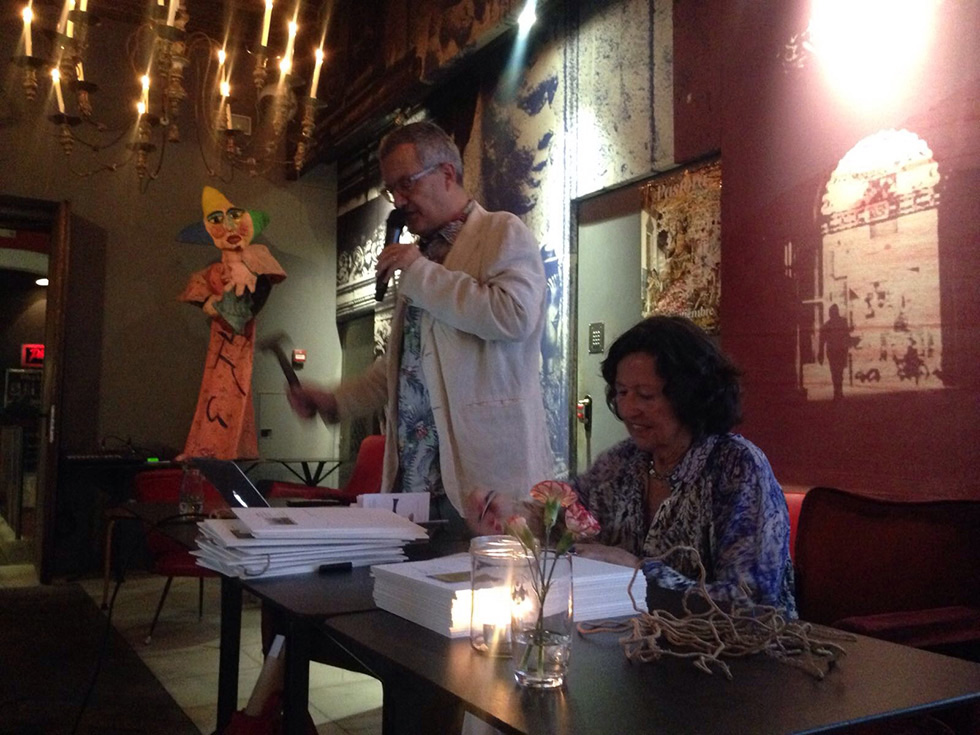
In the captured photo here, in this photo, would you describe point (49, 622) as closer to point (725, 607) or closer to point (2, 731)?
point (2, 731)

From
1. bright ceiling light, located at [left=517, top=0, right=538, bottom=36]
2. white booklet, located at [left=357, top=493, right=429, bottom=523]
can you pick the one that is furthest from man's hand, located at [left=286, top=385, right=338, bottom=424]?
bright ceiling light, located at [left=517, top=0, right=538, bottom=36]

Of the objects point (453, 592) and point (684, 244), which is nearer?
point (453, 592)

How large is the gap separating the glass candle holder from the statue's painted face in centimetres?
486

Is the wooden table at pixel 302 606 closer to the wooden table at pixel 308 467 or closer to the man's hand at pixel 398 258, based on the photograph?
the man's hand at pixel 398 258

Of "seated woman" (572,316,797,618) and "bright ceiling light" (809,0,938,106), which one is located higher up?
"bright ceiling light" (809,0,938,106)

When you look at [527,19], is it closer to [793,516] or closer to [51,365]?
[793,516]

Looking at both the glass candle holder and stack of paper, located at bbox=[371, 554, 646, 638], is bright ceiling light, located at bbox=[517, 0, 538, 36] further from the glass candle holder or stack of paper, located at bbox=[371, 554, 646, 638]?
the glass candle holder

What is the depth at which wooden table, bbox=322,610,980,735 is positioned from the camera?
70cm

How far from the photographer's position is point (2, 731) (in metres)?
2.57

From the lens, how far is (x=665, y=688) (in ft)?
2.60

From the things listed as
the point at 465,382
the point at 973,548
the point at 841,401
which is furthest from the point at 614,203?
the point at 973,548

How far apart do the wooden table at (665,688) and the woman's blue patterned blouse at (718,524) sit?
35 centimetres

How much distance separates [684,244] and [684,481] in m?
1.86

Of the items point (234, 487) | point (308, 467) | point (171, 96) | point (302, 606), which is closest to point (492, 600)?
point (302, 606)
